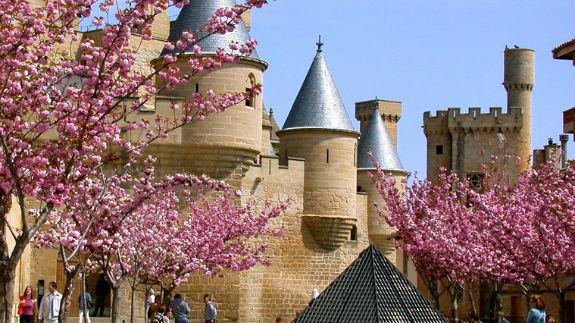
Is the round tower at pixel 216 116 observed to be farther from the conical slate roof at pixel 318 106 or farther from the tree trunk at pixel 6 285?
the tree trunk at pixel 6 285

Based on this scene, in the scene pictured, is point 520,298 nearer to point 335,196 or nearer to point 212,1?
point 335,196

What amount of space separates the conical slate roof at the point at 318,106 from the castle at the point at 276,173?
32 millimetres

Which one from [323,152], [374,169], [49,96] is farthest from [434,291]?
[49,96]

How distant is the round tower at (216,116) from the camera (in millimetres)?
33906

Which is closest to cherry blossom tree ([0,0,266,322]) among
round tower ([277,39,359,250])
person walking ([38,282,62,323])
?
person walking ([38,282,62,323])

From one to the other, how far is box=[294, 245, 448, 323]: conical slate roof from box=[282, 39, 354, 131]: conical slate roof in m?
27.3

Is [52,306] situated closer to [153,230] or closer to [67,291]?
[67,291]

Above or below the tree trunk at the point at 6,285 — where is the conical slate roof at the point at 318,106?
above

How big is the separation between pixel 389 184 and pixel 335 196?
9.58ft

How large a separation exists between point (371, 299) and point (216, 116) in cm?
2131

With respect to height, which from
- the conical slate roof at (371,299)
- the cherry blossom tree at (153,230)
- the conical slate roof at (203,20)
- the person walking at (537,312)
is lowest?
the person walking at (537,312)

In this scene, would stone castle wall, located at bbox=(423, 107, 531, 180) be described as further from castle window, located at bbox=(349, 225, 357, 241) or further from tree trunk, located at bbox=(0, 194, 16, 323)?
tree trunk, located at bbox=(0, 194, 16, 323)

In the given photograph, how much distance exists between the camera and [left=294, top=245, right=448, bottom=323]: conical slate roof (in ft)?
42.2

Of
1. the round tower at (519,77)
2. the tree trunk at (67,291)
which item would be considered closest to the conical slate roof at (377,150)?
the round tower at (519,77)
